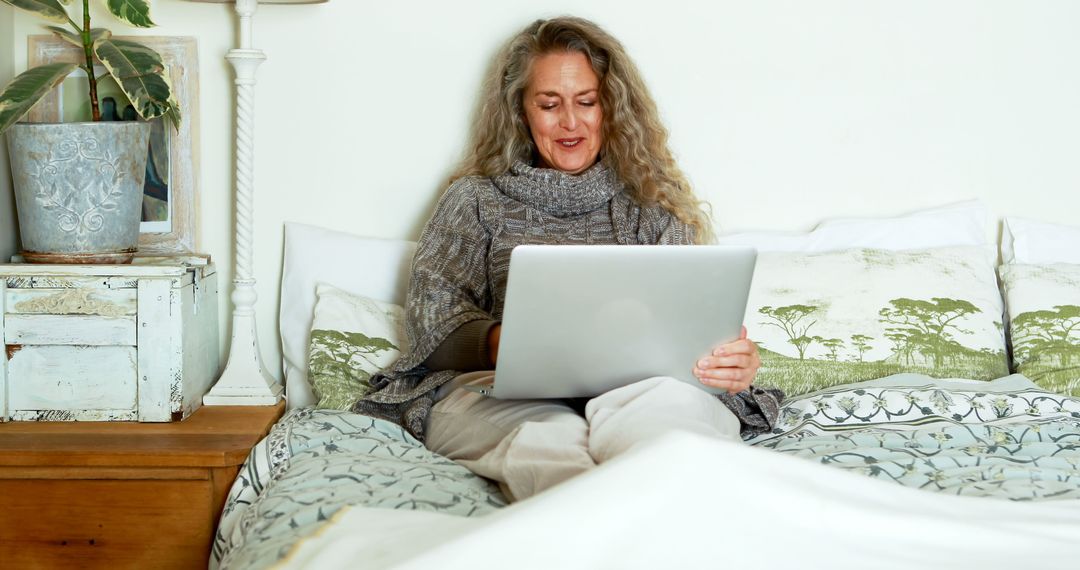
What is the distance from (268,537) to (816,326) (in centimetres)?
129

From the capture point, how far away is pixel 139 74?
2033mm

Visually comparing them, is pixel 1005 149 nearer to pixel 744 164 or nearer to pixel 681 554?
pixel 744 164

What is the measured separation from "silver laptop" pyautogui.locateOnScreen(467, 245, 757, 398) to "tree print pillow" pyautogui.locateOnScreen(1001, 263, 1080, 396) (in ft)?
3.15

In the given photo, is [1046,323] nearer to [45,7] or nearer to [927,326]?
[927,326]

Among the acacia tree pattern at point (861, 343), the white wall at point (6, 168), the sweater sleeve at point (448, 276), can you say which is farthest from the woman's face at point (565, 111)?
the white wall at point (6, 168)

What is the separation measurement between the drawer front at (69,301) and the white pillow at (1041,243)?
191cm

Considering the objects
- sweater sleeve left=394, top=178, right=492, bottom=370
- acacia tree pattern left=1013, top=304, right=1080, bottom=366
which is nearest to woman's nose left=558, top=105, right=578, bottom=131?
sweater sleeve left=394, top=178, right=492, bottom=370

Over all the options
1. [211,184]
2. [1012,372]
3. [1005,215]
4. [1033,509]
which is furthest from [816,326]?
[211,184]

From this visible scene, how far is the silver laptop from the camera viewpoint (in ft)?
4.63

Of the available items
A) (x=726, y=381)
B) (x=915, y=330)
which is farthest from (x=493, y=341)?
(x=915, y=330)

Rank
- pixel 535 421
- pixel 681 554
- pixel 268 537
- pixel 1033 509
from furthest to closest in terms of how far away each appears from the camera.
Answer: pixel 535 421 < pixel 268 537 < pixel 1033 509 < pixel 681 554

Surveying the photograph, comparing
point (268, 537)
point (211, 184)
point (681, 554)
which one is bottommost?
point (268, 537)

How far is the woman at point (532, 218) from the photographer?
1770mm

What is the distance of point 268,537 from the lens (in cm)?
134
